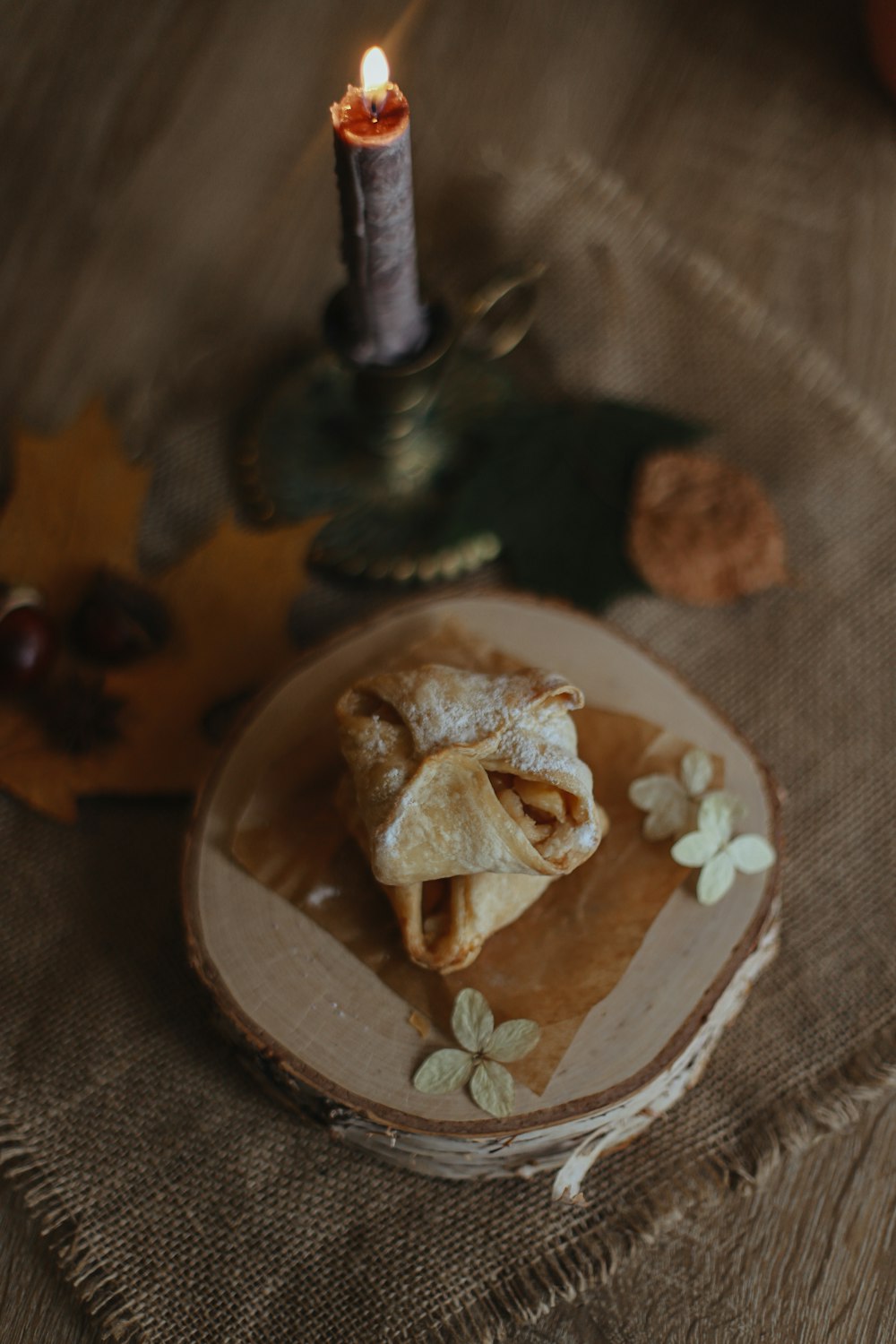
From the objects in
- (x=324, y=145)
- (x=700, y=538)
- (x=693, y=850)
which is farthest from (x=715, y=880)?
(x=324, y=145)

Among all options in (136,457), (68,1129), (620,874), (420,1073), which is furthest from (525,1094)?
(136,457)

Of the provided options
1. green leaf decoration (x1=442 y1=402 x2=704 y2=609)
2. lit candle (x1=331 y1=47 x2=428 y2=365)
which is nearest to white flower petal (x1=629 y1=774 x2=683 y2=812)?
green leaf decoration (x1=442 y1=402 x2=704 y2=609)

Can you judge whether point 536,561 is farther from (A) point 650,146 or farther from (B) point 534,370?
(A) point 650,146

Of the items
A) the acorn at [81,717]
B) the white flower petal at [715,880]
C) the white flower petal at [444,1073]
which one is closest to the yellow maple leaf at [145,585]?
the acorn at [81,717]

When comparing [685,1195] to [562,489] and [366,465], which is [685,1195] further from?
[366,465]

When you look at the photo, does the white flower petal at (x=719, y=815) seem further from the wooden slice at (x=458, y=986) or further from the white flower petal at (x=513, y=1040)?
the white flower petal at (x=513, y=1040)

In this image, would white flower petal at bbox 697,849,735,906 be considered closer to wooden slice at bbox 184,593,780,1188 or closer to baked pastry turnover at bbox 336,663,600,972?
wooden slice at bbox 184,593,780,1188
